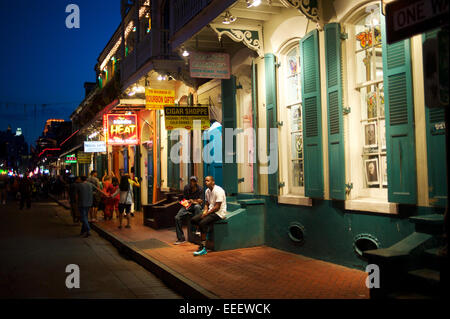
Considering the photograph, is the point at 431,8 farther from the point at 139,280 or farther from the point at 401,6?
the point at 139,280

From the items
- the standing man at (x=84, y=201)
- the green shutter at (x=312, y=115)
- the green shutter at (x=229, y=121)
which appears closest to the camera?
the green shutter at (x=312, y=115)

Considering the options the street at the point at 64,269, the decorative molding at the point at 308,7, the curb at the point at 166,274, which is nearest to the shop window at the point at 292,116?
the decorative molding at the point at 308,7

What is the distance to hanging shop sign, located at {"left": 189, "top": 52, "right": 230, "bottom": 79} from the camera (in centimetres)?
1123

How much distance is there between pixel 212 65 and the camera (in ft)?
37.5

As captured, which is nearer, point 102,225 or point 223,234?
point 223,234

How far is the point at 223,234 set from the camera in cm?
972

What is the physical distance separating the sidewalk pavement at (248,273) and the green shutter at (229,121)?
6.27ft

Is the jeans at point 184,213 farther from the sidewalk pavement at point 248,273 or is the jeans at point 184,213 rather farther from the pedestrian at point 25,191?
the pedestrian at point 25,191

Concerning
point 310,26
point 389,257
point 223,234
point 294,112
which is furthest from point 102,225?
point 389,257

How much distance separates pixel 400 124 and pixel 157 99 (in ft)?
31.8

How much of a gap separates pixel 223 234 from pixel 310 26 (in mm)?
4714

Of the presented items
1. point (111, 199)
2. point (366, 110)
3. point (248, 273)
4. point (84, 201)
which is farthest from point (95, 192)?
point (366, 110)

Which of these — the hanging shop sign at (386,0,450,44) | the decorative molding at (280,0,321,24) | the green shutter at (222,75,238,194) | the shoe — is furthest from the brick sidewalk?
the decorative molding at (280,0,321,24)

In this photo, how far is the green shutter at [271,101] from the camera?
966 centimetres
